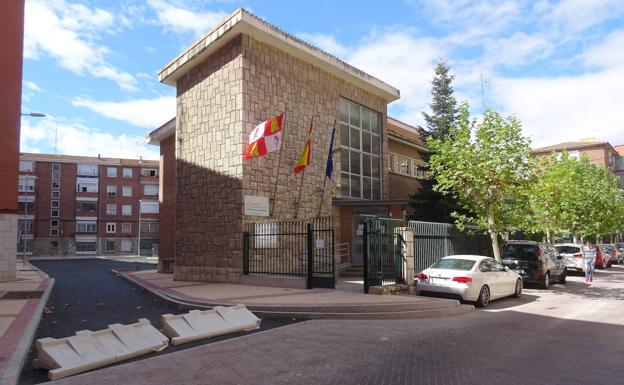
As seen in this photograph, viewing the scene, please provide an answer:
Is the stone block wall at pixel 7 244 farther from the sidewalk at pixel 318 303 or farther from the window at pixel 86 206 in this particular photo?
the window at pixel 86 206

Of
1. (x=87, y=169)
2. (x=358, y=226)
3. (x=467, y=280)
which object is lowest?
(x=467, y=280)

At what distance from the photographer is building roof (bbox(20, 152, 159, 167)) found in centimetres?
6938

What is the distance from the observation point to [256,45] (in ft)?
60.3

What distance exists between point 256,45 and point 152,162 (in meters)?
60.7

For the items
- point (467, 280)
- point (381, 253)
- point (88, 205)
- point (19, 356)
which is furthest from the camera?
point (88, 205)

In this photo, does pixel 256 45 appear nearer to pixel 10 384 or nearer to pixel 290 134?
pixel 290 134

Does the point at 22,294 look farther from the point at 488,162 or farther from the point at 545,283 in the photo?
the point at 545,283

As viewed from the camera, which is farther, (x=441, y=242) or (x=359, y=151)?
(x=359, y=151)

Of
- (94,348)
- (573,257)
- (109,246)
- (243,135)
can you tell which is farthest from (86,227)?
(94,348)

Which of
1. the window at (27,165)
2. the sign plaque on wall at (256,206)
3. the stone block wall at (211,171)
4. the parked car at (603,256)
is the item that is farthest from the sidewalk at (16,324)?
the window at (27,165)

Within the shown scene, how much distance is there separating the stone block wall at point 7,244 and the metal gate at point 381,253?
14706 millimetres

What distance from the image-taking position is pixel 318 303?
11.6 m

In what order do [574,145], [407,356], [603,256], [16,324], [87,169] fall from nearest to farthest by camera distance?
[407,356] → [16,324] → [603,256] → [87,169] → [574,145]

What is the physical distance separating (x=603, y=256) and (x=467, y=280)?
89.5 feet
